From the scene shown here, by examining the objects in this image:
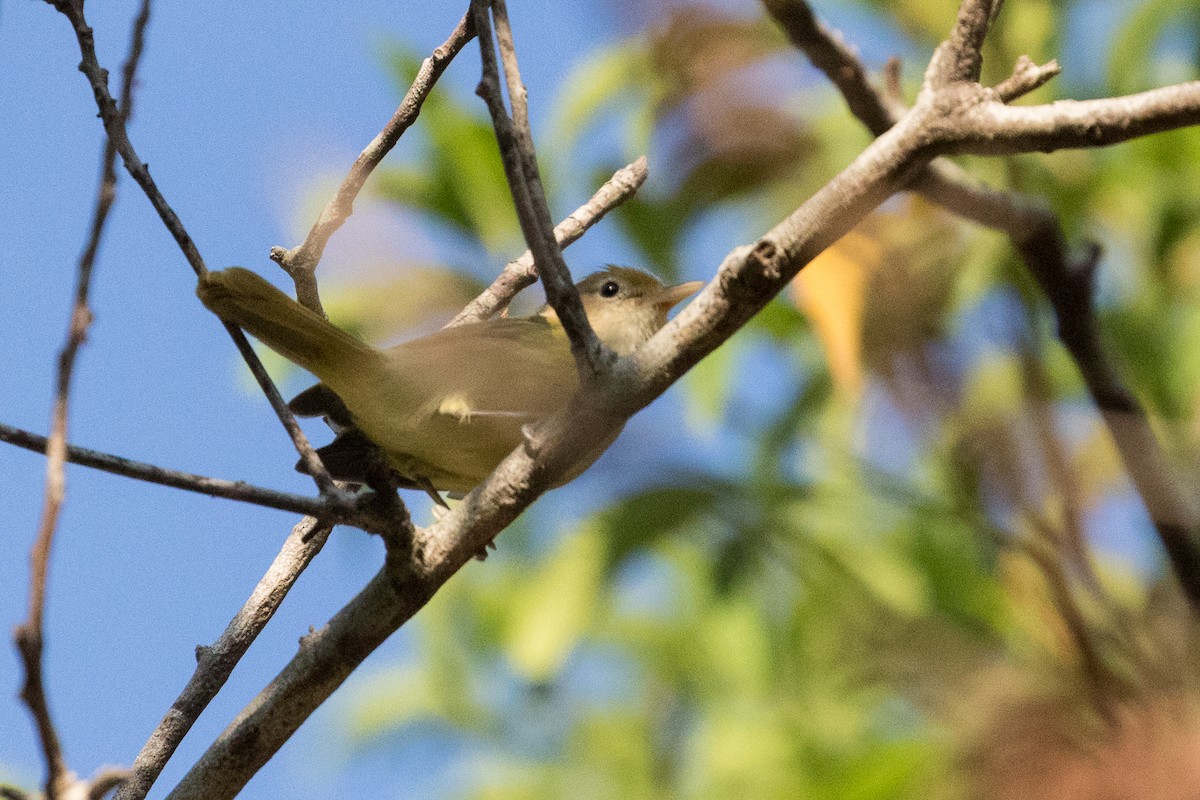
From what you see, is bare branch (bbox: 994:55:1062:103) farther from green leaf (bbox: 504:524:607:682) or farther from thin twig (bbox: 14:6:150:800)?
green leaf (bbox: 504:524:607:682)

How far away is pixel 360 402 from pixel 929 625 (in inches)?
75.6

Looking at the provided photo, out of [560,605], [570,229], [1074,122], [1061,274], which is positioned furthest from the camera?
[560,605]

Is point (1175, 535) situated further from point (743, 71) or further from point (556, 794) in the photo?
point (556, 794)

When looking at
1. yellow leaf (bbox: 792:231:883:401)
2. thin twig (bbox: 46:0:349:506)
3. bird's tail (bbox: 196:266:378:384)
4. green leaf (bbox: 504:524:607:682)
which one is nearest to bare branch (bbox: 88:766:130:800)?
thin twig (bbox: 46:0:349:506)

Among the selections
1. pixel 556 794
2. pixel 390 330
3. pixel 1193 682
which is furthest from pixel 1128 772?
pixel 556 794

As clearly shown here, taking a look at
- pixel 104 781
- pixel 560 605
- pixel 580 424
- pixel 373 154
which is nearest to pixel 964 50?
pixel 580 424

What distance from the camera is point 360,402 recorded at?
147 inches

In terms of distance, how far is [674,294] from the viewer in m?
4.76

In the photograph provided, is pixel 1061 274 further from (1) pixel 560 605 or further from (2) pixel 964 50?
(1) pixel 560 605

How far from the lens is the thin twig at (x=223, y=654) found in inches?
104

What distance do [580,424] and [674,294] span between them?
2449 millimetres

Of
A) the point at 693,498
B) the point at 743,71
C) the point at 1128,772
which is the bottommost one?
the point at 1128,772

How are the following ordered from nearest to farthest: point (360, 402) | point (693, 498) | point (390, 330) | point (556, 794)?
point (360, 402) < point (693, 498) < point (390, 330) < point (556, 794)

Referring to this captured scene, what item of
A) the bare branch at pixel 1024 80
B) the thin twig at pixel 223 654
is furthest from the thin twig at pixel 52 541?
the bare branch at pixel 1024 80
